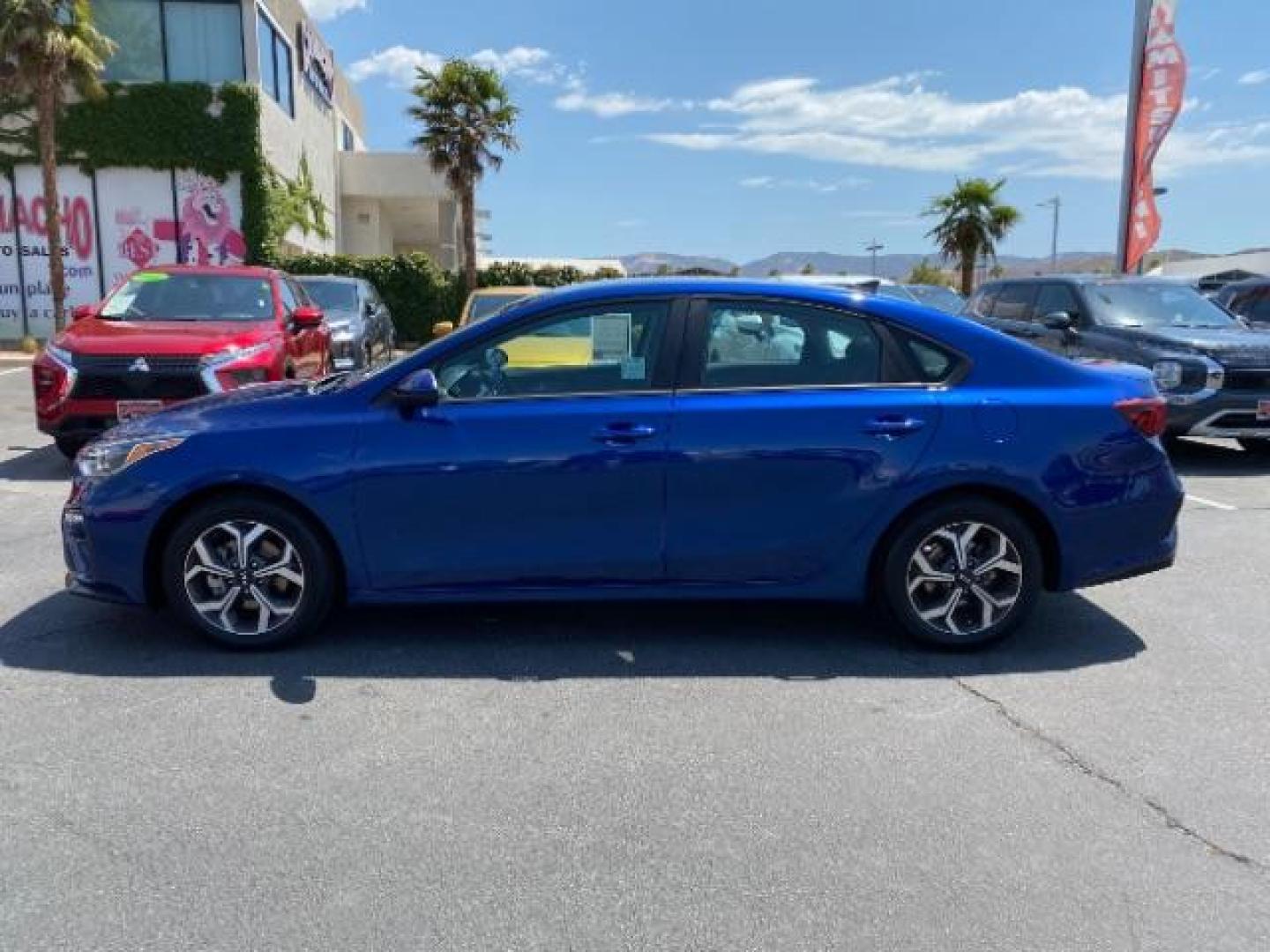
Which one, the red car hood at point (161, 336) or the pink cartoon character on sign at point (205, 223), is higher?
the pink cartoon character on sign at point (205, 223)

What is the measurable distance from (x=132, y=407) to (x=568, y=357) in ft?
16.1

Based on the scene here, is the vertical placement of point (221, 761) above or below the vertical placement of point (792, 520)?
below

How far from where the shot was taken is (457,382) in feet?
14.8

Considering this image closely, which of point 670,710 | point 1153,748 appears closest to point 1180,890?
point 1153,748

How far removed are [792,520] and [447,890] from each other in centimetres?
224

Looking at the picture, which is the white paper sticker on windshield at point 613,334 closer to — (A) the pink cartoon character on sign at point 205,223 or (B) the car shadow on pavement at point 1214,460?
(B) the car shadow on pavement at point 1214,460

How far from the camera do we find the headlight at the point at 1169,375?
358 inches

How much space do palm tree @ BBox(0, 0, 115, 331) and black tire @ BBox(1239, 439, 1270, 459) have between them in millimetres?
22933

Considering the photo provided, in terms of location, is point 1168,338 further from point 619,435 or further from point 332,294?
point 332,294

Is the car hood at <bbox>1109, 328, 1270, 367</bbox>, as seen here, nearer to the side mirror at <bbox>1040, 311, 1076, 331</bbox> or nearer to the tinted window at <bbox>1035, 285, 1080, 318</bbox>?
the side mirror at <bbox>1040, 311, 1076, 331</bbox>

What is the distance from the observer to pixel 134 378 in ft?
26.2

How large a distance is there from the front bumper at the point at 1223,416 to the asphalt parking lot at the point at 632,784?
172 inches

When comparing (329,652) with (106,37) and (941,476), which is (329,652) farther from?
(106,37)

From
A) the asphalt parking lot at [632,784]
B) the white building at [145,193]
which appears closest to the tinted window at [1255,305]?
the asphalt parking lot at [632,784]
